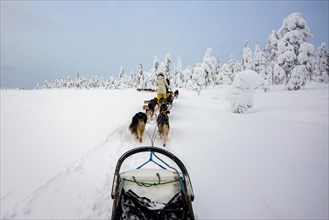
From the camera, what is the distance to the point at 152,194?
9.24 feet

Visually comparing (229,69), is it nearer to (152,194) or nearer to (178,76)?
(178,76)

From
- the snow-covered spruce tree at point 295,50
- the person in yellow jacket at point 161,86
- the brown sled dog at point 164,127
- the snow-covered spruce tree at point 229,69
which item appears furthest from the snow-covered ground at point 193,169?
the snow-covered spruce tree at point 229,69

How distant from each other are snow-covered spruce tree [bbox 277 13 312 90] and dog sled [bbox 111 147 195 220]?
90.2ft

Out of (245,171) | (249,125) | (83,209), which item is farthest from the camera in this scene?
(249,125)

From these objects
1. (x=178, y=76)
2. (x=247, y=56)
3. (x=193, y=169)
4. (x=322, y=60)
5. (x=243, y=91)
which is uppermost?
(x=247, y=56)

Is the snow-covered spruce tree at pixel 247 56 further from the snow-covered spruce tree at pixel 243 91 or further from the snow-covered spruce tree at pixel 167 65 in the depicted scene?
the snow-covered spruce tree at pixel 243 91

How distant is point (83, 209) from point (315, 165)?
4.89 m

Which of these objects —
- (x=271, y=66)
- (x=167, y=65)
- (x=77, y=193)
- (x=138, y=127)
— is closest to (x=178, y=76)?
(x=167, y=65)

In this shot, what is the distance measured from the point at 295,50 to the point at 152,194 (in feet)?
99.3

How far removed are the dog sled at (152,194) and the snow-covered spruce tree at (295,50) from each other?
2750cm

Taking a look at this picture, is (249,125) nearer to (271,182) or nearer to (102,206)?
(271,182)

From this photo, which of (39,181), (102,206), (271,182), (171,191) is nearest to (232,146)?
(271,182)

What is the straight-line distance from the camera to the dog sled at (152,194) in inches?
90.5

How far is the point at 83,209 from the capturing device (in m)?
3.04
